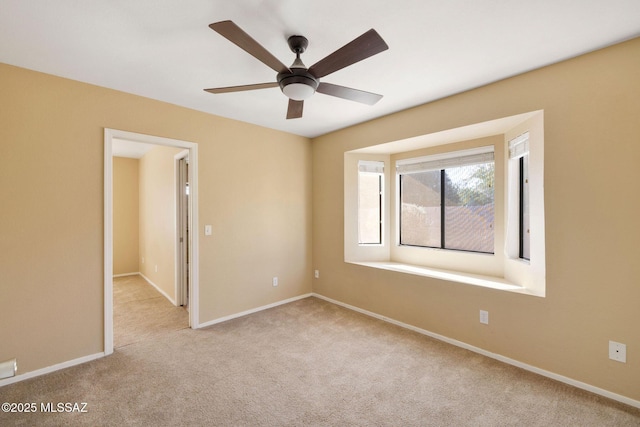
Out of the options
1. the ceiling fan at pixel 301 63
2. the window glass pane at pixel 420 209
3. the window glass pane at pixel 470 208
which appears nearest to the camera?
the ceiling fan at pixel 301 63

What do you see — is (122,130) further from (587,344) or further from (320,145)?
(587,344)

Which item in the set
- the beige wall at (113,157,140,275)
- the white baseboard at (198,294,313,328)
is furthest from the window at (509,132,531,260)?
the beige wall at (113,157,140,275)

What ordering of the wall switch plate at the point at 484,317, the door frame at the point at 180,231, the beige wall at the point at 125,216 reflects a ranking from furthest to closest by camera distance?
the beige wall at the point at 125,216 → the door frame at the point at 180,231 → the wall switch plate at the point at 484,317

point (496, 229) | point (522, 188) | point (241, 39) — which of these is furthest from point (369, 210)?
point (241, 39)

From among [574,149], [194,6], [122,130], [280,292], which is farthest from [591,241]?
[122,130]

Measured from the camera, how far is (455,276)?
313cm

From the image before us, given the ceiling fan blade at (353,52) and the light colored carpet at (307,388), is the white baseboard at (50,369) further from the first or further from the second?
the ceiling fan blade at (353,52)

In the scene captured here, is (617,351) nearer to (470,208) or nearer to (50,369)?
(470,208)

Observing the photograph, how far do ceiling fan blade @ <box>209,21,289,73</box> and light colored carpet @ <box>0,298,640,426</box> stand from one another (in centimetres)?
230

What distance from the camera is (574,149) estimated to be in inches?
85.7

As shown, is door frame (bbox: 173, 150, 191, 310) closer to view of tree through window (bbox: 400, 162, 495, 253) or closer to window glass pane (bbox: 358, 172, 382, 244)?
window glass pane (bbox: 358, 172, 382, 244)

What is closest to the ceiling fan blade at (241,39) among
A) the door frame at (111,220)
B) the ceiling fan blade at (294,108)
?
the ceiling fan blade at (294,108)

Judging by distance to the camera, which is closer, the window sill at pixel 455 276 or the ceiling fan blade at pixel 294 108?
the ceiling fan blade at pixel 294 108

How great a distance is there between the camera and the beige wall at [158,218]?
4234 mm
